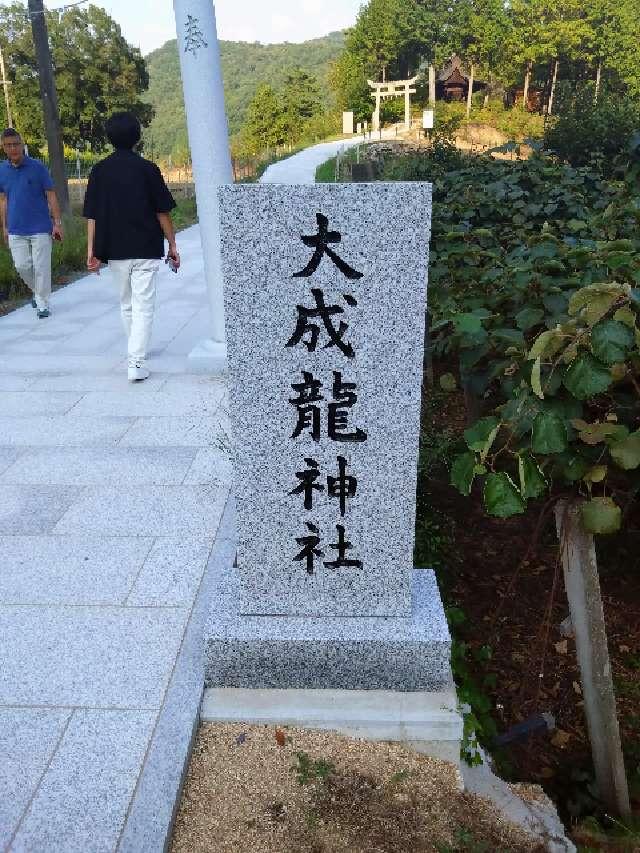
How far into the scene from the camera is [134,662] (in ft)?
8.30

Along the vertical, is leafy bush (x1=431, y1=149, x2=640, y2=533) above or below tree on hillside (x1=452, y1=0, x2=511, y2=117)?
below

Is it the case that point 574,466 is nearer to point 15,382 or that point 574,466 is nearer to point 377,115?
point 15,382

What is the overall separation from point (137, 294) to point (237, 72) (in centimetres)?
9551

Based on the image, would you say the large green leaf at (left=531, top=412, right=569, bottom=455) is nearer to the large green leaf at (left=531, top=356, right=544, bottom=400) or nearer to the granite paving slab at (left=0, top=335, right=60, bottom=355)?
the large green leaf at (left=531, top=356, right=544, bottom=400)

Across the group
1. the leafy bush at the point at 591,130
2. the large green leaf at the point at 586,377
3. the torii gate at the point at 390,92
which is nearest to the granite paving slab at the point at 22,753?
the large green leaf at the point at 586,377

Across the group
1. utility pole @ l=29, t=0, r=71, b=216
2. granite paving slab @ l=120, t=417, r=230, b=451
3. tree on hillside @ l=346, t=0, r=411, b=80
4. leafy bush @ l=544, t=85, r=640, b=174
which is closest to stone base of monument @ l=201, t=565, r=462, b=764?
granite paving slab @ l=120, t=417, r=230, b=451

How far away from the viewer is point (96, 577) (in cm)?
303

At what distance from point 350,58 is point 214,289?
47643 millimetres

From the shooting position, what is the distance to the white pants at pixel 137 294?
506 centimetres

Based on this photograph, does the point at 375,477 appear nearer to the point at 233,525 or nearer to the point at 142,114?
the point at 233,525

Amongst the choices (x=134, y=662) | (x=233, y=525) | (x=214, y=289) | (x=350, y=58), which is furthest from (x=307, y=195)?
(x=350, y=58)

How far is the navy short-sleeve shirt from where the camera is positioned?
4.84 m

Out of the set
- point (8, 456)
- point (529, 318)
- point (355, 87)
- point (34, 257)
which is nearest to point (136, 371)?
point (8, 456)

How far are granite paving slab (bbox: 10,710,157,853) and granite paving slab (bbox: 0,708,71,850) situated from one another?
0.03 metres
